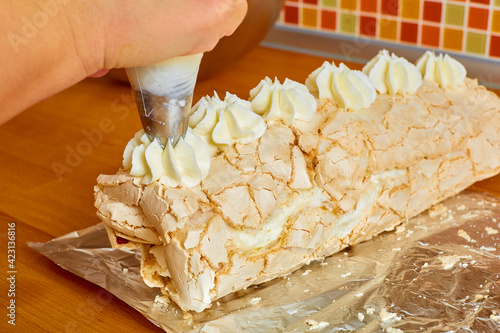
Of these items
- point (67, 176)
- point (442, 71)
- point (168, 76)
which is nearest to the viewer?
point (168, 76)

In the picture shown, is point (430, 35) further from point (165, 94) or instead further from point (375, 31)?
point (165, 94)

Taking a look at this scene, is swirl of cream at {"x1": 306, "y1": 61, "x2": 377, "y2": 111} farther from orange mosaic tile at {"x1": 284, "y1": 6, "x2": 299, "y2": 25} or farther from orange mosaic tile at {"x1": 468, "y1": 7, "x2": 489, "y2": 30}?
orange mosaic tile at {"x1": 284, "y1": 6, "x2": 299, "y2": 25}

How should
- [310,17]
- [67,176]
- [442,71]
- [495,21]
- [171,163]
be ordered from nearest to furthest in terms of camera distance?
[171,163] → [442,71] → [67,176] → [495,21] → [310,17]

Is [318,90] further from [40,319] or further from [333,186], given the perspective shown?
[40,319]

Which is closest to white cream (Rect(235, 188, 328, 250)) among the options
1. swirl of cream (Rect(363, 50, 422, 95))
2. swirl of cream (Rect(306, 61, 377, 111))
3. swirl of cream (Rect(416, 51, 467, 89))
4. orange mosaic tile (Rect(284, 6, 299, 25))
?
swirl of cream (Rect(306, 61, 377, 111))

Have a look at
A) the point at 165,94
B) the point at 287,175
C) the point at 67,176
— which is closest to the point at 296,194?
the point at 287,175

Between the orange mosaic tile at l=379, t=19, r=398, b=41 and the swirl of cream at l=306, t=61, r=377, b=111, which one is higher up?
the swirl of cream at l=306, t=61, r=377, b=111

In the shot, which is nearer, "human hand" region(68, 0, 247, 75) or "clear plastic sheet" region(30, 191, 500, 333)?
"human hand" region(68, 0, 247, 75)

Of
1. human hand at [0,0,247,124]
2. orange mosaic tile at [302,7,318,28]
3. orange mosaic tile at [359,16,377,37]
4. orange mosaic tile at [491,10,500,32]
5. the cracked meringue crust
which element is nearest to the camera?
human hand at [0,0,247,124]
